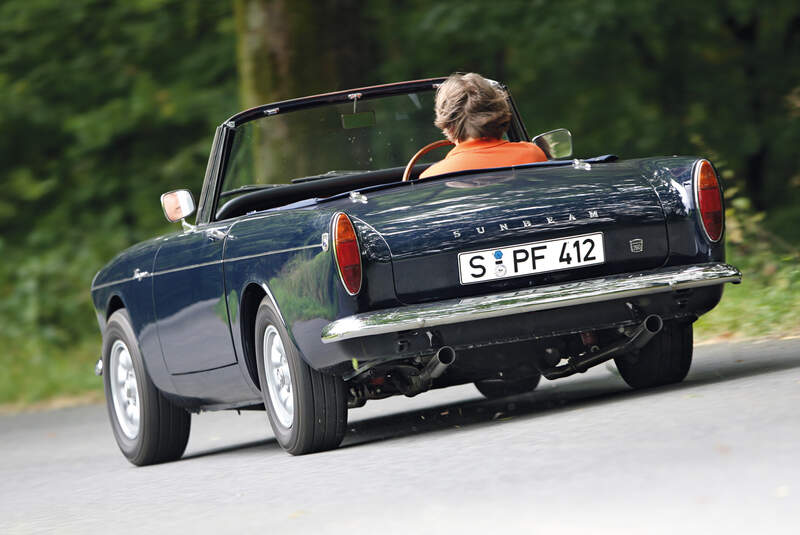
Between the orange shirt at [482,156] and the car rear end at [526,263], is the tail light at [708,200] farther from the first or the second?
the orange shirt at [482,156]

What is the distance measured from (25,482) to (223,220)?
5.56ft

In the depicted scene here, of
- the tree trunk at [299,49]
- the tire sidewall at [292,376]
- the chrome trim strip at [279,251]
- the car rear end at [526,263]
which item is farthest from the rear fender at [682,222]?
the tree trunk at [299,49]

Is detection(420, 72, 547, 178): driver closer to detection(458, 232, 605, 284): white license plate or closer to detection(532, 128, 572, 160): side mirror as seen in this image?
detection(532, 128, 572, 160): side mirror

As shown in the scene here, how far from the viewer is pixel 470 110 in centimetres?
652

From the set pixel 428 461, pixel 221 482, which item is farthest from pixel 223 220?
pixel 428 461

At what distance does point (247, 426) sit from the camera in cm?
870

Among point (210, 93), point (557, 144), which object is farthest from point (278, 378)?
point (210, 93)

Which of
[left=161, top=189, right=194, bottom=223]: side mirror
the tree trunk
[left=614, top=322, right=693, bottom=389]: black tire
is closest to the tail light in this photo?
[left=614, top=322, right=693, bottom=389]: black tire

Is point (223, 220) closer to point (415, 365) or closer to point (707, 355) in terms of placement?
point (415, 365)

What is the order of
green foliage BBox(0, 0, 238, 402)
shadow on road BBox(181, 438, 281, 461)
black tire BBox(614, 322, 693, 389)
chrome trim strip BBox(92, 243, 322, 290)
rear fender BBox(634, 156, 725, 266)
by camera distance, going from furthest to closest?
green foliage BBox(0, 0, 238, 402)
shadow on road BBox(181, 438, 281, 461)
black tire BBox(614, 322, 693, 389)
rear fender BBox(634, 156, 725, 266)
chrome trim strip BBox(92, 243, 322, 290)

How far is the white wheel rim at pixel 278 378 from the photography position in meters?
6.14

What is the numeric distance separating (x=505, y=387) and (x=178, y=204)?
215 cm

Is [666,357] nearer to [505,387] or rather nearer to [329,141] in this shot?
[505,387]

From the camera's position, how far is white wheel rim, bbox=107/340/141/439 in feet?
24.8
